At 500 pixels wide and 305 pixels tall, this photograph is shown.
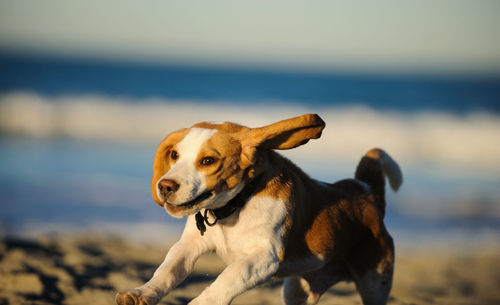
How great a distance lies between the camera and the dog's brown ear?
3.09 metres

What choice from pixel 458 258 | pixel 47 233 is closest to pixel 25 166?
pixel 47 233

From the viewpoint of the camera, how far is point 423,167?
12734 mm

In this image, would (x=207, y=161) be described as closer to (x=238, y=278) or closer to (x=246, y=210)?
(x=246, y=210)

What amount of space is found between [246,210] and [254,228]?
0.34ft

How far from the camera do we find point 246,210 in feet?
10.4

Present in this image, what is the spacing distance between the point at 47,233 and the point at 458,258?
497 cm

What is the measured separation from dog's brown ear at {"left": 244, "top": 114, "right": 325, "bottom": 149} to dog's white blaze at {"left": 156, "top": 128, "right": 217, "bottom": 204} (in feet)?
0.73

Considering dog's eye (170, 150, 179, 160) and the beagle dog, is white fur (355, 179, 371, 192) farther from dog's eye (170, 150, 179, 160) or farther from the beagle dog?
dog's eye (170, 150, 179, 160)

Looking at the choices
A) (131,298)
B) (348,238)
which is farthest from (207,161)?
(348,238)

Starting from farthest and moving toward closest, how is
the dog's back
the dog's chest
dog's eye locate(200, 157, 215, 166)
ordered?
the dog's back
the dog's chest
dog's eye locate(200, 157, 215, 166)

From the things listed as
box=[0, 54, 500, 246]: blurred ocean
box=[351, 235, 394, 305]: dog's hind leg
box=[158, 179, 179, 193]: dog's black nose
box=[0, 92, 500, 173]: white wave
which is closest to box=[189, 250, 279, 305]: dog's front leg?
box=[158, 179, 179, 193]: dog's black nose

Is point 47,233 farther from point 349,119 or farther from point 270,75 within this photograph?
point 270,75

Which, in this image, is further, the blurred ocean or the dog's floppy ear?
the blurred ocean

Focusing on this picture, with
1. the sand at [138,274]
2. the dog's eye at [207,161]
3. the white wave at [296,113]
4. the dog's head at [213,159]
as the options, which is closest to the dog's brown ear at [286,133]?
the dog's head at [213,159]
